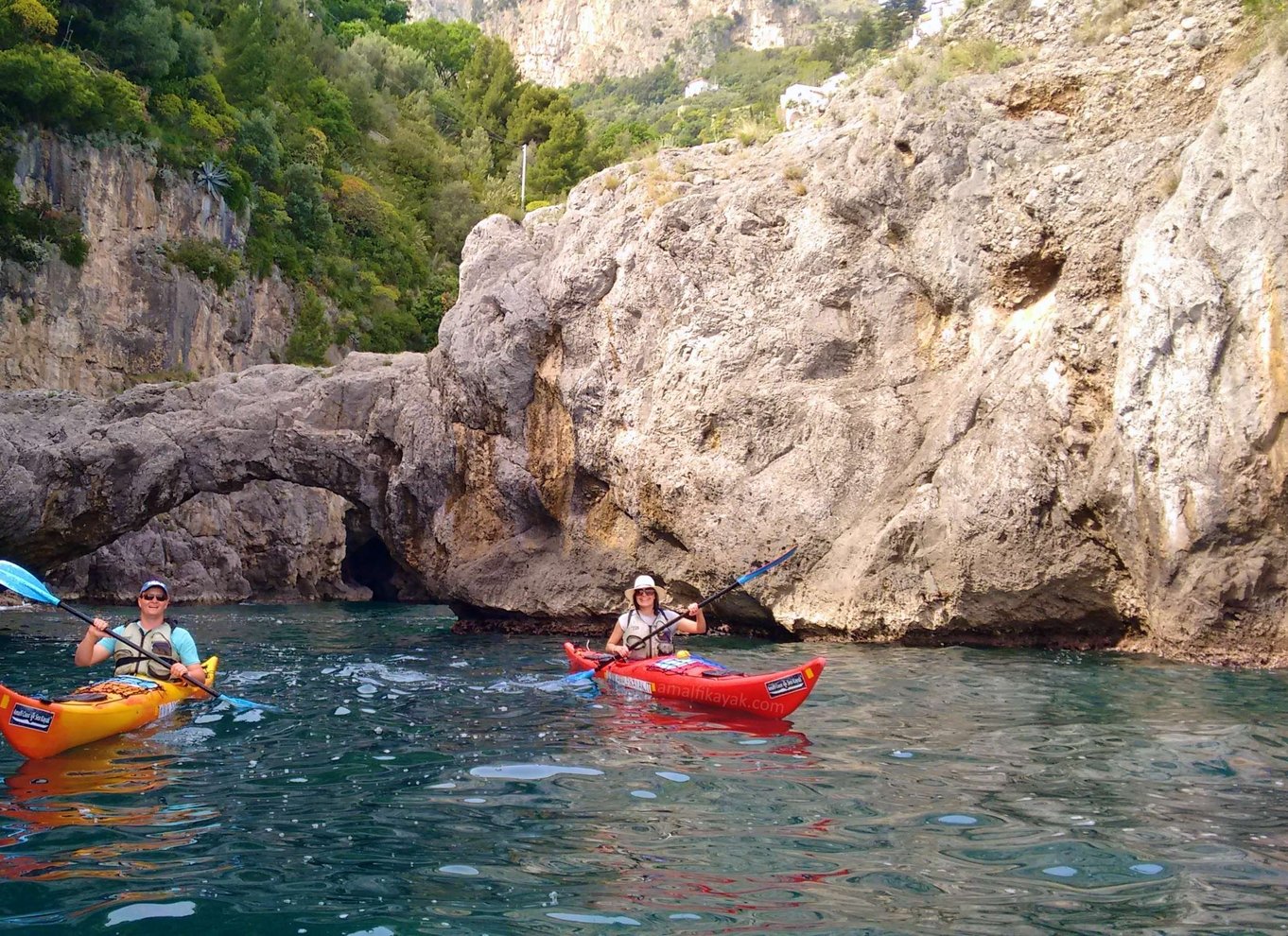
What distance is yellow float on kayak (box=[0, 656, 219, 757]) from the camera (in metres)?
7.19

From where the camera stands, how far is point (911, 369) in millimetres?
15875

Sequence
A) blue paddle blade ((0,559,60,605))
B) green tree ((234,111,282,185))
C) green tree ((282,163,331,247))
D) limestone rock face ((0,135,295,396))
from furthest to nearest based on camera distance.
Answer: green tree ((282,163,331,247)) → green tree ((234,111,282,185)) → limestone rock face ((0,135,295,396)) → blue paddle blade ((0,559,60,605))

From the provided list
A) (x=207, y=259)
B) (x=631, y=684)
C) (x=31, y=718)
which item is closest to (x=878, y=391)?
(x=631, y=684)

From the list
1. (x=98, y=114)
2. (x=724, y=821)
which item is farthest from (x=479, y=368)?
(x=98, y=114)

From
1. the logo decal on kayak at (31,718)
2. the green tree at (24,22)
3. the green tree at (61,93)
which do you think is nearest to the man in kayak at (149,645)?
the logo decal on kayak at (31,718)

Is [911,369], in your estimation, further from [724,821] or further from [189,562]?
[189,562]

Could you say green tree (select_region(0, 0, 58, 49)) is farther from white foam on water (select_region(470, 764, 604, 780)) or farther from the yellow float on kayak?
white foam on water (select_region(470, 764, 604, 780))

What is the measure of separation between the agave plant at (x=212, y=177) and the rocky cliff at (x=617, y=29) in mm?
86184

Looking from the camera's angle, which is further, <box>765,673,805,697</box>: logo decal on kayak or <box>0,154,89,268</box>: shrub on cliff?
<box>0,154,89,268</box>: shrub on cliff

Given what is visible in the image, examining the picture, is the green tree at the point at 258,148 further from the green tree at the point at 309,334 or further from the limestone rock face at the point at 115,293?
the green tree at the point at 309,334

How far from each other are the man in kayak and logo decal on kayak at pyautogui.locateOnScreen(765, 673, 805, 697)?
15.9 ft

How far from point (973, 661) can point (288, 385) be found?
13.6 m

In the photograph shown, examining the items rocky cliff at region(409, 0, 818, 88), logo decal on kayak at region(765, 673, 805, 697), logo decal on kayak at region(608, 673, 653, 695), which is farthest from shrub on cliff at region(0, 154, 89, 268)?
rocky cliff at region(409, 0, 818, 88)

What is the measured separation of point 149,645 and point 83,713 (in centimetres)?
218
